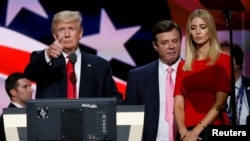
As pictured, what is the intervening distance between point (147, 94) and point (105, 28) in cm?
137

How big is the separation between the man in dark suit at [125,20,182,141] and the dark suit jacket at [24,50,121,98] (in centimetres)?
28

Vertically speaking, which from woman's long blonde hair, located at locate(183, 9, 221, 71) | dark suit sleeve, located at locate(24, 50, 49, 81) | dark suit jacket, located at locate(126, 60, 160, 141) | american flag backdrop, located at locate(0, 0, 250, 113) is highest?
american flag backdrop, located at locate(0, 0, 250, 113)

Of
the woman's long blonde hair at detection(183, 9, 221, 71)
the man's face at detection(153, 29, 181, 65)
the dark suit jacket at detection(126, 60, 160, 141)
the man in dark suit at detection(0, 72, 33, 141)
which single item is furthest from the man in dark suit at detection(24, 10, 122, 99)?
the man in dark suit at detection(0, 72, 33, 141)

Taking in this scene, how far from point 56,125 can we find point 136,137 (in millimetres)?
405

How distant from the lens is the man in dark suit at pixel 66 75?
4543mm

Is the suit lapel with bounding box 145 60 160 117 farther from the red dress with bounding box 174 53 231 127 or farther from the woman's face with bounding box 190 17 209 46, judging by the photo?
the woman's face with bounding box 190 17 209 46

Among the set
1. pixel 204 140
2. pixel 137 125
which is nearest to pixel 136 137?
pixel 137 125

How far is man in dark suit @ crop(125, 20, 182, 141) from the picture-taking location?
4773 mm

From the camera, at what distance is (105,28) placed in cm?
605

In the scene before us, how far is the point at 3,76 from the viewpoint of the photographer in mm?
6004

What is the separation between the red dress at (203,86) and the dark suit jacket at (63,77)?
56 centimetres

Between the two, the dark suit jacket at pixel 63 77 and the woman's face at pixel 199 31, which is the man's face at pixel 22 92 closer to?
the dark suit jacket at pixel 63 77

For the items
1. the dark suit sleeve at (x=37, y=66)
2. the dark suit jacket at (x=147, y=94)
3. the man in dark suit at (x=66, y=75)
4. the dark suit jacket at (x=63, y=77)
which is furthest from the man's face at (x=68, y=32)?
the dark suit jacket at (x=147, y=94)

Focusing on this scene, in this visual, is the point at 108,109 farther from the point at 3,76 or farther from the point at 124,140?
the point at 3,76
